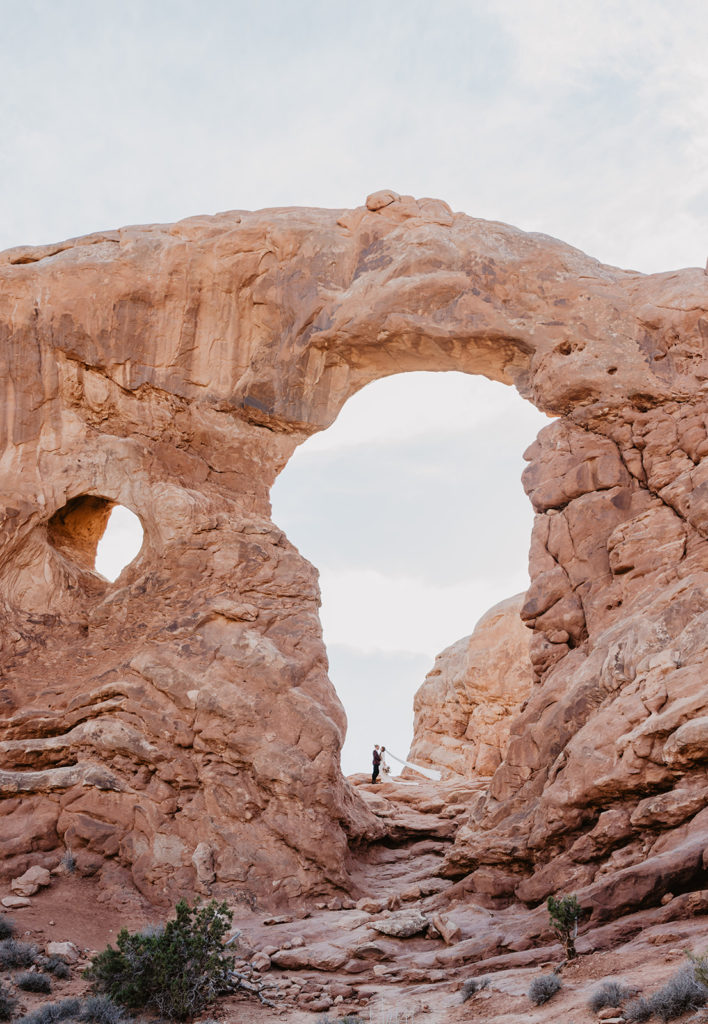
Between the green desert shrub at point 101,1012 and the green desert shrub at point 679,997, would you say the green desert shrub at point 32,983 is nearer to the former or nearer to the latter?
the green desert shrub at point 101,1012

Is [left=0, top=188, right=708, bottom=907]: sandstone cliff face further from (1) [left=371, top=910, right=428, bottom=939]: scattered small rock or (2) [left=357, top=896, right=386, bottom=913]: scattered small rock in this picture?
(1) [left=371, top=910, right=428, bottom=939]: scattered small rock

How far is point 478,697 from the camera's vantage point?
26266mm

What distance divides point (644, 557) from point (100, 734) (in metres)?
9.24

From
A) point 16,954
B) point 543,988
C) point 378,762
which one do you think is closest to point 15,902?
point 16,954

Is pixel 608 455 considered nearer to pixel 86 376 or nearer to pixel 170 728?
pixel 170 728

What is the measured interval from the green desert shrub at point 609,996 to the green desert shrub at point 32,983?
6.17 metres

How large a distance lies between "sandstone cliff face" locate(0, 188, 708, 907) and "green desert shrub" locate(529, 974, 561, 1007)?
9.47 feet

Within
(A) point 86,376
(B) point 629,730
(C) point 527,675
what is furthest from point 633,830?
(C) point 527,675

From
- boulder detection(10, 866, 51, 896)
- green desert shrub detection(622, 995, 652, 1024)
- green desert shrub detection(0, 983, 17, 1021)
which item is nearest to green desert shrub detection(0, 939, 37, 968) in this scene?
green desert shrub detection(0, 983, 17, 1021)

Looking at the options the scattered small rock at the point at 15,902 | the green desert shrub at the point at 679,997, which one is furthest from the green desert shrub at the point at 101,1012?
the green desert shrub at the point at 679,997

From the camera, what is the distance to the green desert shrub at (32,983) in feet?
34.1

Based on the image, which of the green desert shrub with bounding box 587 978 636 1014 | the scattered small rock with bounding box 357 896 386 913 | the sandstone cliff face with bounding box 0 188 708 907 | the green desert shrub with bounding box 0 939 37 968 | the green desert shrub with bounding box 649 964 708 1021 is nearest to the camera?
the green desert shrub with bounding box 649 964 708 1021

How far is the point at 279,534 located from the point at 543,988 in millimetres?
10422

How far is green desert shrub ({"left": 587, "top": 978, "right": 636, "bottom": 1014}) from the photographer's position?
7.70 meters
